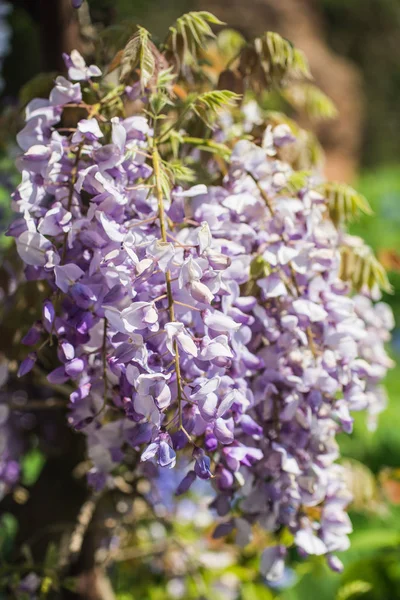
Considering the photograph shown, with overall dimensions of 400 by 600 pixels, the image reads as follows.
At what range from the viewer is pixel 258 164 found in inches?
30.3

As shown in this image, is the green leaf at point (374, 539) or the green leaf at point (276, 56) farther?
the green leaf at point (374, 539)

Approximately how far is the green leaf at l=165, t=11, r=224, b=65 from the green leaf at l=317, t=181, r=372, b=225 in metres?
0.22

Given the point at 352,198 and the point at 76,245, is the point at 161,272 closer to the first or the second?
the point at 76,245

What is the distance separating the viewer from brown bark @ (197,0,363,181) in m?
4.19

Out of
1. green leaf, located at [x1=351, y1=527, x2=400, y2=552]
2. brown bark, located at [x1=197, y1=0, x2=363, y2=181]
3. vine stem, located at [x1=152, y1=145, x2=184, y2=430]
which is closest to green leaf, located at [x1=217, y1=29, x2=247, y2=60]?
vine stem, located at [x1=152, y1=145, x2=184, y2=430]

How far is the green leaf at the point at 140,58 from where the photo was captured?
713 millimetres

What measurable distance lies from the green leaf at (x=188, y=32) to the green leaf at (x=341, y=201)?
A: 0.22 meters

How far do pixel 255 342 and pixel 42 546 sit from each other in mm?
598

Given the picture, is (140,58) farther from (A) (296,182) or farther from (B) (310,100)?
(B) (310,100)

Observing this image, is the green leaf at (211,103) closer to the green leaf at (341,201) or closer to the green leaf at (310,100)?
the green leaf at (341,201)

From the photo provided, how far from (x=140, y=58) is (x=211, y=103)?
3.3 inches

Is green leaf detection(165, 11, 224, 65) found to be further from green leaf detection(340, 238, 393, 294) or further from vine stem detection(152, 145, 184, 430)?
green leaf detection(340, 238, 393, 294)

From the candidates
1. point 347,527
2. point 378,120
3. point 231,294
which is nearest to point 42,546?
point 347,527

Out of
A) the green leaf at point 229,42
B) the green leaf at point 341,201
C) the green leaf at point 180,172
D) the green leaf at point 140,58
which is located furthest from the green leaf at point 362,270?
the green leaf at point 229,42
